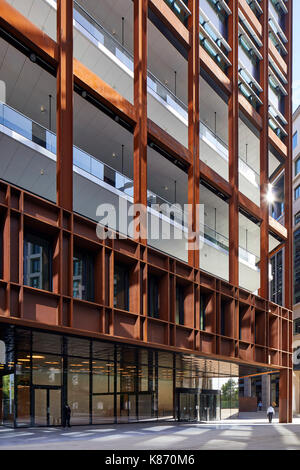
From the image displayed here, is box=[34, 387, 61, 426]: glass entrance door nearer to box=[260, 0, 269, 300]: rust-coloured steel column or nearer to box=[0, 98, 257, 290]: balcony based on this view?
box=[0, 98, 257, 290]: balcony

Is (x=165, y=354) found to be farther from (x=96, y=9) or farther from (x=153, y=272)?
(x=96, y=9)

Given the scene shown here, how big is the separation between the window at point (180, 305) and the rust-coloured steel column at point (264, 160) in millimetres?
11053

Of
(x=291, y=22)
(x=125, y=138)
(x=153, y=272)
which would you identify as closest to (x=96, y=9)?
(x=125, y=138)

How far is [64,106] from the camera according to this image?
23.1 m

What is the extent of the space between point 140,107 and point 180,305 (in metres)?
10.6

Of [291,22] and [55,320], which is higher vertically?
[291,22]

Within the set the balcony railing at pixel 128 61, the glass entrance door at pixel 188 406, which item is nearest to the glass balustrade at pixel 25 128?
the balcony railing at pixel 128 61

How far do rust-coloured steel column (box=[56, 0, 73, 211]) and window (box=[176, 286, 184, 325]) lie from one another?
10612mm

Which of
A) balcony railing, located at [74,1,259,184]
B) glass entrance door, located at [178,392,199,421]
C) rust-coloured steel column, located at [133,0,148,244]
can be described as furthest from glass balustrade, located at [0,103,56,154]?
glass entrance door, located at [178,392,199,421]

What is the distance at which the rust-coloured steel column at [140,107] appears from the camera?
27359 millimetres

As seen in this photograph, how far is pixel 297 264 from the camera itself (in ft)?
234

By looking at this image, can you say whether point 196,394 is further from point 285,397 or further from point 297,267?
point 297,267

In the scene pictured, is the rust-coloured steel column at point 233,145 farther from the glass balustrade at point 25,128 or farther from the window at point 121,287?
the glass balustrade at point 25,128

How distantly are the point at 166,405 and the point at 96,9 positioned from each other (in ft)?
76.5
